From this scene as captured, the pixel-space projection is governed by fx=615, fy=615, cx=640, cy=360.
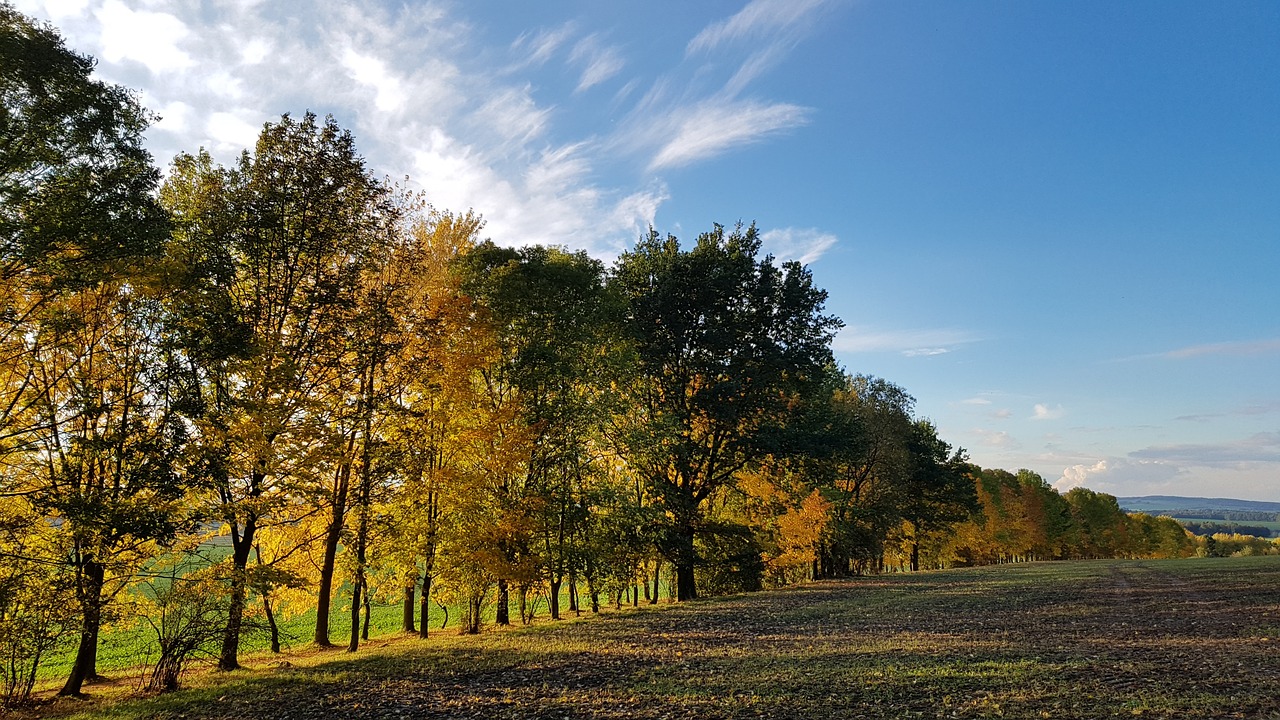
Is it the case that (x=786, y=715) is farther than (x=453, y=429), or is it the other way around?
(x=453, y=429)

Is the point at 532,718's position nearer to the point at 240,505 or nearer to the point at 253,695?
the point at 253,695

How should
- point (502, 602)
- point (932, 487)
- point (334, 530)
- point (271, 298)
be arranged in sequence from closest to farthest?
1. point (271, 298)
2. point (334, 530)
3. point (502, 602)
4. point (932, 487)

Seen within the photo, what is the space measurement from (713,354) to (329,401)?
1959 cm

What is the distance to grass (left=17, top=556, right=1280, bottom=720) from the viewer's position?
1024 cm

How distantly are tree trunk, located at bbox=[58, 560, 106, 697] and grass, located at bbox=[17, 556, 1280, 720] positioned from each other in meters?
1.36

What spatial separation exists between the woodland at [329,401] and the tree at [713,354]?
175 millimetres

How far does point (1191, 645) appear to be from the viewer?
46.5 feet

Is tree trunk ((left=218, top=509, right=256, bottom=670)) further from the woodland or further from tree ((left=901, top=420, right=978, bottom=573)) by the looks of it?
tree ((left=901, top=420, right=978, bottom=573))

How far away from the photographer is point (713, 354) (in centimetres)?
3347

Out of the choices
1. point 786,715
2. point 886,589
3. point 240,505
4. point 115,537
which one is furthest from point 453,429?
point 886,589

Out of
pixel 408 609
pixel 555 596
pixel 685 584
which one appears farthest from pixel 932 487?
pixel 408 609

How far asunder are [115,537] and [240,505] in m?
2.69

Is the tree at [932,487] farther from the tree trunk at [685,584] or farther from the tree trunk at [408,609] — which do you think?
the tree trunk at [408,609]

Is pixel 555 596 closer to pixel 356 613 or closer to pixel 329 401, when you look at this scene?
pixel 356 613
